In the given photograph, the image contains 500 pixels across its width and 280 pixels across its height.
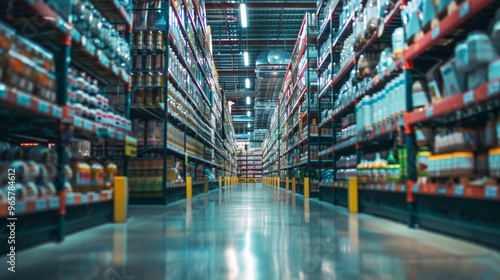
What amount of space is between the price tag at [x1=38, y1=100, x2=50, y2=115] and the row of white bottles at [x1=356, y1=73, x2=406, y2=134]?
3.32 metres

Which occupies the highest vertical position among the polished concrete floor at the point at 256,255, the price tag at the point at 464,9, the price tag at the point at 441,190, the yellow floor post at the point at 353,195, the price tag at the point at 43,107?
the price tag at the point at 464,9

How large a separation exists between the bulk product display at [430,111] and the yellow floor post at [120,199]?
3036 millimetres

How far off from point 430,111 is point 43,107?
3135 millimetres

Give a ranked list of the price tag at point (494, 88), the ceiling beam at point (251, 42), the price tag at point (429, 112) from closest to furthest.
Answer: the price tag at point (494, 88)
the price tag at point (429, 112)
the ceiling beam at point (251, 42)

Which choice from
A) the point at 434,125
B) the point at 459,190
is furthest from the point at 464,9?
the point at 434,125

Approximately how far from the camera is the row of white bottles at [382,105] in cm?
434

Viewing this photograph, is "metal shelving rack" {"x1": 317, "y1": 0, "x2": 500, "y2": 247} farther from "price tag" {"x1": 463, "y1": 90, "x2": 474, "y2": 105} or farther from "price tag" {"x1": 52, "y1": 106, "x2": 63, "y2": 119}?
"price tag" {"x1": 52, "y1": 106, "x2": 63, "y2": 119}

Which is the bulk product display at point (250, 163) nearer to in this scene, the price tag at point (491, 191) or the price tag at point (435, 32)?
the price tag at point (435, 32)

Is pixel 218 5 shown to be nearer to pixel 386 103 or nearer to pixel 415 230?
pixel 386 103

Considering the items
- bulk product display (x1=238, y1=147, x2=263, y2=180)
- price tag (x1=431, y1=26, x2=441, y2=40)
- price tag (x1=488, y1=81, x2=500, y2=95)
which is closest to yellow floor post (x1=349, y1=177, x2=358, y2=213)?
price tag (x1=431, y1=26, x2=441, y2=40)

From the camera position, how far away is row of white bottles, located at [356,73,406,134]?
171 inches

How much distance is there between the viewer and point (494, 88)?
255cm

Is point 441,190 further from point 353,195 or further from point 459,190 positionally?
point 353,195

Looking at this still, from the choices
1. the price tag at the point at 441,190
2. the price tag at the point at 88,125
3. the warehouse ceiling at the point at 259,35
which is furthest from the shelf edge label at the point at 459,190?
the warehouse ceiling at the point at 259,35
